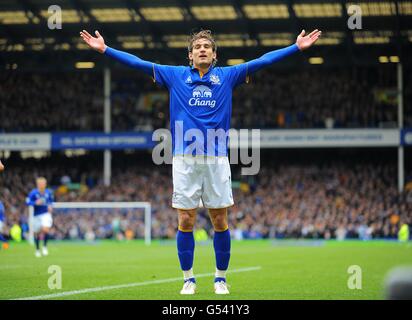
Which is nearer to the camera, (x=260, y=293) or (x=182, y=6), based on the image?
(x=260, y=293)

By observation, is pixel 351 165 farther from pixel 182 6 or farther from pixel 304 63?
pixel 182 6

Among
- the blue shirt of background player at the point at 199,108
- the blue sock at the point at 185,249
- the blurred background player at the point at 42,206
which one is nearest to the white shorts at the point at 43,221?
the blurred background player at the point at 42,206

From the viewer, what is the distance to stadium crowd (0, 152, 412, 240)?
1427 inches

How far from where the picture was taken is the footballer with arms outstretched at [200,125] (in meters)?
8.09

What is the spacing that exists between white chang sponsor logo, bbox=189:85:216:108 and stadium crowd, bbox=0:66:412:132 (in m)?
34.1

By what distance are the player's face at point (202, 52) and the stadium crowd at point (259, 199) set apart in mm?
27305

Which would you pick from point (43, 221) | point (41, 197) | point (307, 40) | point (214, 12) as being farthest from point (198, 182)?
point (214, 12)

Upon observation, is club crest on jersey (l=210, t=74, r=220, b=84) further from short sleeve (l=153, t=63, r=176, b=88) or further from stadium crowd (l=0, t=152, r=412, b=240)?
stadium crowd (l=0, t=152, r=412, b=240)

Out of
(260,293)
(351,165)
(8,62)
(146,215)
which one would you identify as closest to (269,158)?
(351,165)

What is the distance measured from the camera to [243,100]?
4397 centimetres

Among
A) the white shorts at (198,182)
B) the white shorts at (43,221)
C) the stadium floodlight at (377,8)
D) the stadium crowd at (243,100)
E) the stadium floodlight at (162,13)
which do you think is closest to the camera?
the white shorts at (198,182)

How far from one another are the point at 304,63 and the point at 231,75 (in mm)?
33026

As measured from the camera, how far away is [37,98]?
45.1 m

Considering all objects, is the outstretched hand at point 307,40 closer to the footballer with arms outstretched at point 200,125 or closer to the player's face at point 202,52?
the footballer with arms outstretched at point 200,125
